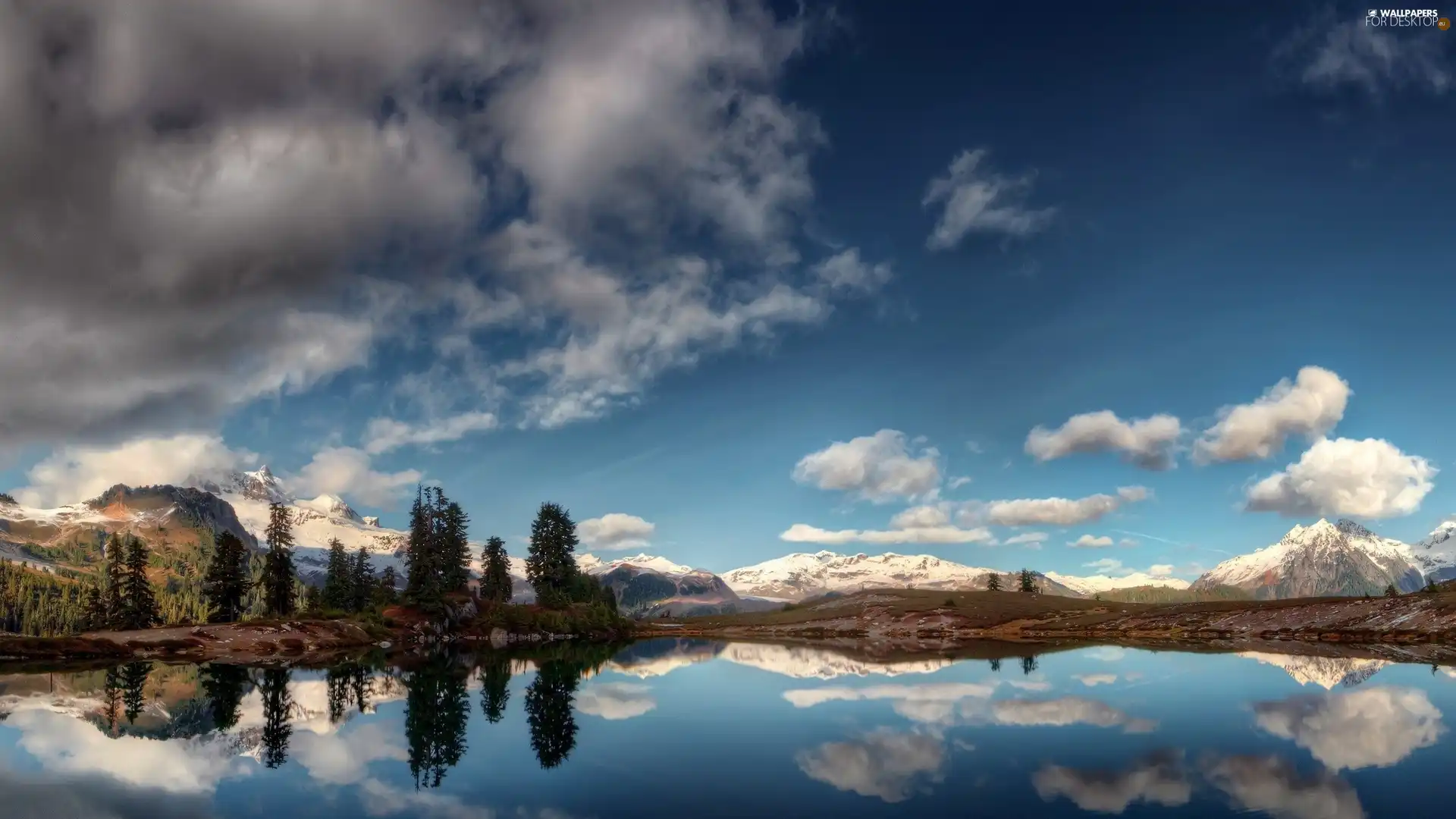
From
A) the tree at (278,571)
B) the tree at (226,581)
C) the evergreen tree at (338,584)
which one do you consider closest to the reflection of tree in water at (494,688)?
the tree at (278,571)

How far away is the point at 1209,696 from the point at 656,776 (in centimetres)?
3950

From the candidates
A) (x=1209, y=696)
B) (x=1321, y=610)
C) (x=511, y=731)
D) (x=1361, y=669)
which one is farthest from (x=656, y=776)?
(x=1321, y=610)

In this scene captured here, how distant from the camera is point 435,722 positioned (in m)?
44.9

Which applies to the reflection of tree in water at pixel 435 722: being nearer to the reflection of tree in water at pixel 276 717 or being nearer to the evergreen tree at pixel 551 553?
the reflection of tree in water at pixel 276 717

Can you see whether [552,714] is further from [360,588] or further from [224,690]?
[360,588]

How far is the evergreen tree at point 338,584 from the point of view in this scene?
154 m

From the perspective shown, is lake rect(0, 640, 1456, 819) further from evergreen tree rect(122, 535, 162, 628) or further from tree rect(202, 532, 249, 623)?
evergreen tree rect(122, 535, 162, 628)

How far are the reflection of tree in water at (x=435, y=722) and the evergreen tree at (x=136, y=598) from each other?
83410 millimetres

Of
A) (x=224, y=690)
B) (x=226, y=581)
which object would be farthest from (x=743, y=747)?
(x=226, y=581)

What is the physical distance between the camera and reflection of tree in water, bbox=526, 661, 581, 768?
36250 millimetres

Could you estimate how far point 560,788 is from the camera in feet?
95.1

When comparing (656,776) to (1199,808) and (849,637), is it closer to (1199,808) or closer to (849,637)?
(1199,808)

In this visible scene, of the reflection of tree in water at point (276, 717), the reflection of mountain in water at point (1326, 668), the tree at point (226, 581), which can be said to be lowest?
the reflection of mountain in water at point (1326, 668)

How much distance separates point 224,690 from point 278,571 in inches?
3315
